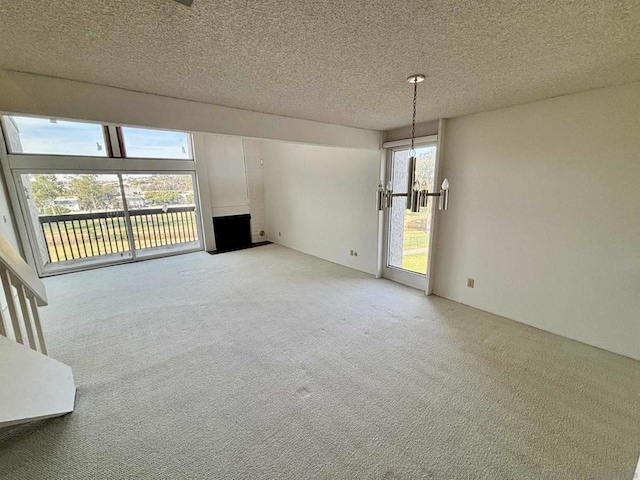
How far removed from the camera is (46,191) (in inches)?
185

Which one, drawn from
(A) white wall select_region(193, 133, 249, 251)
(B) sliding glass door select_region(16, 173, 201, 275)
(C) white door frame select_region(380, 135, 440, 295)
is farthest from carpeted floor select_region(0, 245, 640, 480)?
(A) white wall select_region(193, 133, 249, 251)

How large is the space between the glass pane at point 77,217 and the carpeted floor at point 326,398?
7.43 feet

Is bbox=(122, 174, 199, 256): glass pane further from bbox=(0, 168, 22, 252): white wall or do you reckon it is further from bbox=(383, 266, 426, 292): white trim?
bbox=(383, 266, 426, 292): white trim

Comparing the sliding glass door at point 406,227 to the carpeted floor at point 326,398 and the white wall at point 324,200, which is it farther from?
the carpeted floor at point 326,398

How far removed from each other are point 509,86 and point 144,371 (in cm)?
398

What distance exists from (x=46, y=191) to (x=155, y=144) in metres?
2.03

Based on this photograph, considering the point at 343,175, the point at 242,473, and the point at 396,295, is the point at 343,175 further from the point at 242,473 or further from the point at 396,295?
the point at 242,473

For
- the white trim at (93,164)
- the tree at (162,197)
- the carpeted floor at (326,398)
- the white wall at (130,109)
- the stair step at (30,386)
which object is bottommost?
the carpeted floor at (326,398)

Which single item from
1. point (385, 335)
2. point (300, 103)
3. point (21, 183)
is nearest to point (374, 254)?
point (385, 335)

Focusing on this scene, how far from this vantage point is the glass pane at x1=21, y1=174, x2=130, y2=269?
466 centimetres

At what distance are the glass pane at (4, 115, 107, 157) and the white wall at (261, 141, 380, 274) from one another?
3475mm

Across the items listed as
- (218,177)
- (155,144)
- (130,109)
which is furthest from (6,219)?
(130,109)

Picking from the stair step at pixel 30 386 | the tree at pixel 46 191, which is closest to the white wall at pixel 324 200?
the stair step at pixel 30 386

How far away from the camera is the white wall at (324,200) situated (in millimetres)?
4527
